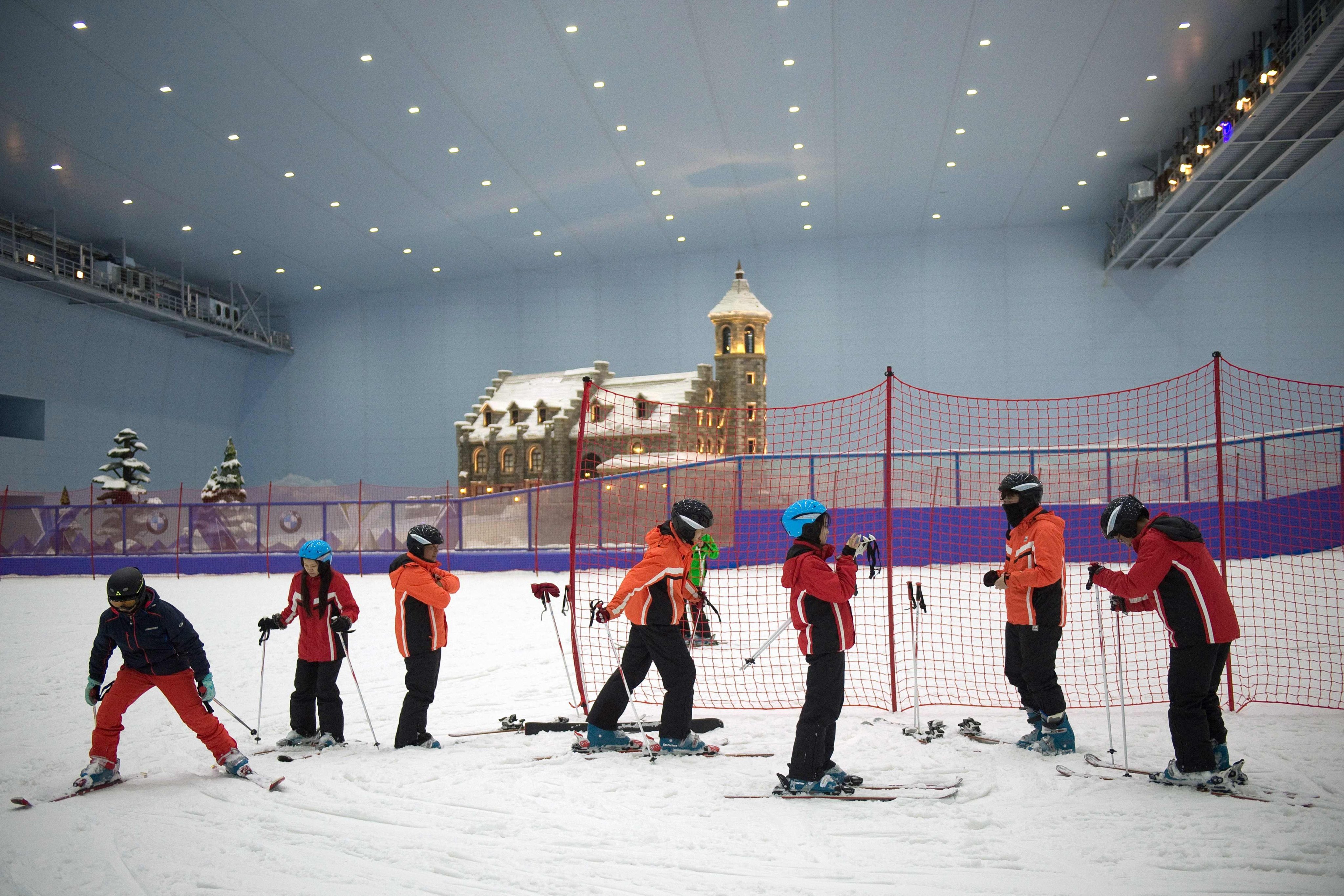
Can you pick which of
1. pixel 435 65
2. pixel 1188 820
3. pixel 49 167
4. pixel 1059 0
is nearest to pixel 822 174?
pixel 1059 0

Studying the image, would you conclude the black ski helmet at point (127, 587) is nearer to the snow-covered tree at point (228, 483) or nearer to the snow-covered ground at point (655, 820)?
the snow-covered ground at point (655, 820)

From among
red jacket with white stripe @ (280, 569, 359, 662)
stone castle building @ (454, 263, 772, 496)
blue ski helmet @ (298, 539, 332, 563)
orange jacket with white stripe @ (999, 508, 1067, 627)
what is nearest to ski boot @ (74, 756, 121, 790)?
red jacket with white stripe @ (280, 569, 359, 662)

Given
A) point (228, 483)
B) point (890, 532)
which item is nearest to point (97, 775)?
point (890, 532)

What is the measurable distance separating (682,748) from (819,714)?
1.09 metres

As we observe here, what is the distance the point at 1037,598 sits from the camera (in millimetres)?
4684

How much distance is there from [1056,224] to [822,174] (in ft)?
27.4

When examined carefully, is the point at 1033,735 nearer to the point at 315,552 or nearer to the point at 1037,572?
the point at 1037,572

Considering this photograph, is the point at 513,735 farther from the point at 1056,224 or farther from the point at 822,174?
the point at 1056,224

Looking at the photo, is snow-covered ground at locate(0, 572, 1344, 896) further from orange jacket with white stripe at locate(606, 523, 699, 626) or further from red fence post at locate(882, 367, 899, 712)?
orange jacket with white stripe at locate(606, 523, 699, 626)

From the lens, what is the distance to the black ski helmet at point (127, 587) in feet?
14.0

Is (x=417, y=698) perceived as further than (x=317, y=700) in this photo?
No

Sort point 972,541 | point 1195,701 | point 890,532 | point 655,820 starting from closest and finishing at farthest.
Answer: point 655,820
point 1195,701
point 890,532
point 972,541

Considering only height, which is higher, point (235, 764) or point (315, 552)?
point (315, 552)

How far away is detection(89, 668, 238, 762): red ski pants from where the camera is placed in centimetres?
444
